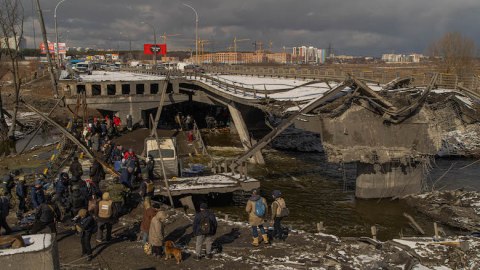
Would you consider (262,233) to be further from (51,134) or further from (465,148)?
(51,134)

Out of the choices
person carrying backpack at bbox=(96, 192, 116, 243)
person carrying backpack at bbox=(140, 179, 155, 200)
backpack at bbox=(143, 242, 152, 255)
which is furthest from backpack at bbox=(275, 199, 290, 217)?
person carrying backpack at bbox=(140, 179, 155, 200)

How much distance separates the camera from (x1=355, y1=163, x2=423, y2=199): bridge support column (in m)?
23.5

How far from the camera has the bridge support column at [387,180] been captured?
23469 mm

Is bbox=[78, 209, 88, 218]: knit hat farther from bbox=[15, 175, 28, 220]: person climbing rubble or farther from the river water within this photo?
the river water

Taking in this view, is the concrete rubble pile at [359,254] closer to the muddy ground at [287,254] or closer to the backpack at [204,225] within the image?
the muddy ground at [287,254]

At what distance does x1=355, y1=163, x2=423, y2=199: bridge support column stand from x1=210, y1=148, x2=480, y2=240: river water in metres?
0.47

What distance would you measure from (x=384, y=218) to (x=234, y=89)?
16140 millimetres

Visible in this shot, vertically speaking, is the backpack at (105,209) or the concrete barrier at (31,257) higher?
the concrete barrier at (31,257)

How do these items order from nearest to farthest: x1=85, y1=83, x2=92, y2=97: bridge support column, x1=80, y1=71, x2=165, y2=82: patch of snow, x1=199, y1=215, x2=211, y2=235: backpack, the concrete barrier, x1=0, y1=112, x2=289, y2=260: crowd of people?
the concrete barrier → x1=199, y1=215, x2=211, y2=235: backpack → x1=0, y1=112, x2=289, y2=260: crowd of people → x1=85, y1=83, x2=92, y2=97: bridge support column → x1=80, y1=71, x2=165, y2=82: patch of snow

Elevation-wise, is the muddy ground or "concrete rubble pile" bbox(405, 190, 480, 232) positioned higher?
the muddy ground

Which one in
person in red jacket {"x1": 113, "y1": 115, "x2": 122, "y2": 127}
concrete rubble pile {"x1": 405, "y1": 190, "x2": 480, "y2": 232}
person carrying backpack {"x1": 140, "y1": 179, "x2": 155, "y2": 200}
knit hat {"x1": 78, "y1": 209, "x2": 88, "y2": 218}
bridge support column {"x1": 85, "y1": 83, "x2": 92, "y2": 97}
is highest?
bridge support column {"x1": 85, "y1": 83, "x2": 92, "y2": 97}

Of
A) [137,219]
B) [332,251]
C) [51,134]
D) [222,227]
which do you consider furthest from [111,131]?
[332,251]

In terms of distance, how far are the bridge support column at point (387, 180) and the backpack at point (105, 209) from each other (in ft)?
48.3

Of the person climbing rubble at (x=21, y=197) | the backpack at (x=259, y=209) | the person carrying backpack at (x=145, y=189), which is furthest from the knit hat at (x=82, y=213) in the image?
the person climbing rubble at (x=21, y=197)
